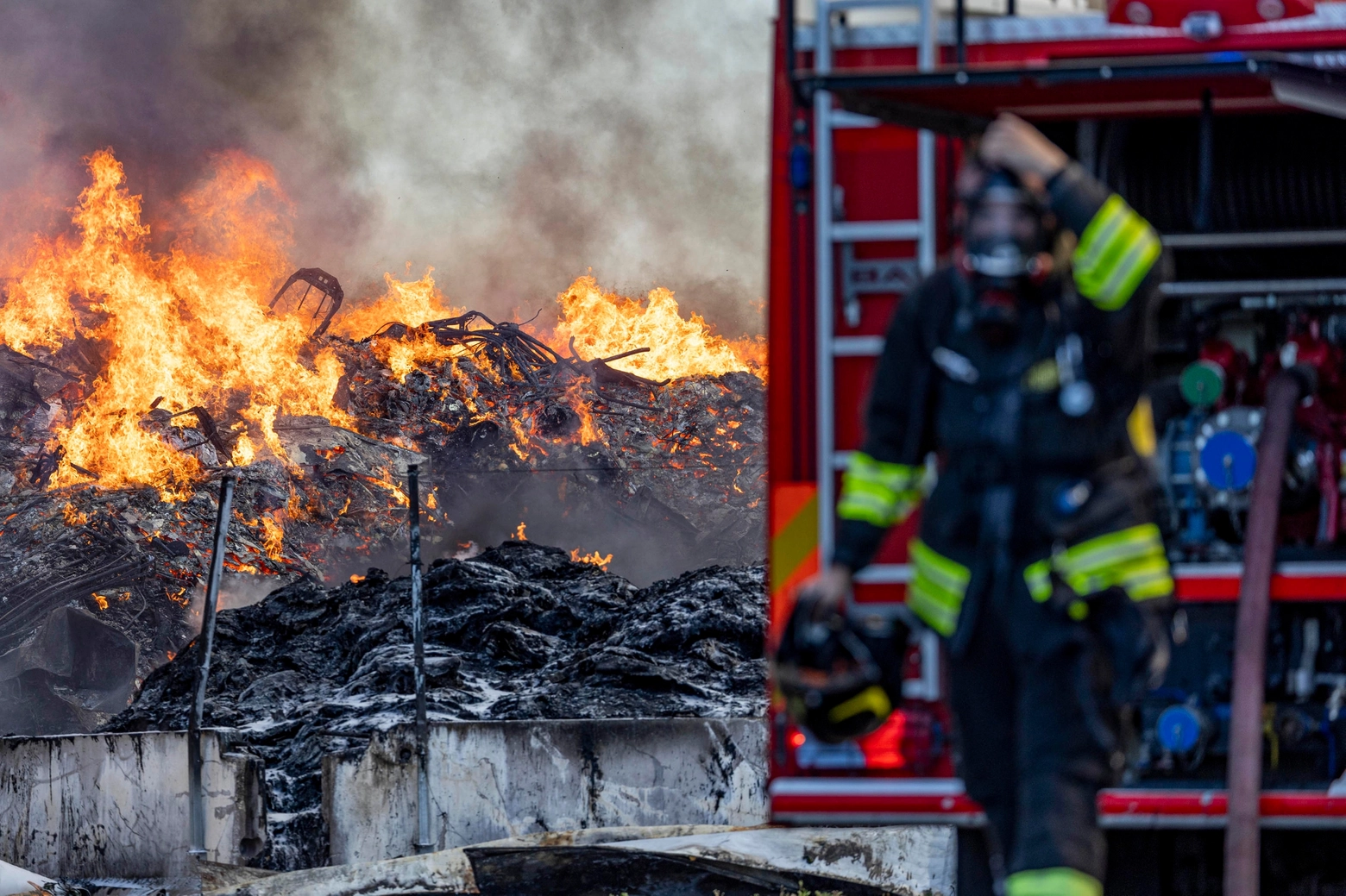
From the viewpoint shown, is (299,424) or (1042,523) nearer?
(1042,523)

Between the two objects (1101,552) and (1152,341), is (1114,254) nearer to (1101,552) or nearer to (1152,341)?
(1101,552)

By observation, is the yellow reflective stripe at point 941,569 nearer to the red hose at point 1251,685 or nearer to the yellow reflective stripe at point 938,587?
the yellow reflective stripe at point 938,587

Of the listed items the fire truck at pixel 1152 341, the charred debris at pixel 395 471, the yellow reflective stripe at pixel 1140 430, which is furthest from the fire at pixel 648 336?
the yellow reflective stripe at pixel 1140 430

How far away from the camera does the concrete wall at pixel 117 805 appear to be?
30.2 ft

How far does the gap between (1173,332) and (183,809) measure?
7425 mm

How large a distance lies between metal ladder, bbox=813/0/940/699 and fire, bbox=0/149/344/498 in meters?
21.6

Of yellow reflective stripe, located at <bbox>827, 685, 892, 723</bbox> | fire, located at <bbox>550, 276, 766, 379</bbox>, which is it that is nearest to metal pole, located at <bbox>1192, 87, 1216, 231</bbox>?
yellow reflective stripe, located at <bbox>827, 685, 892, 723</bbox>

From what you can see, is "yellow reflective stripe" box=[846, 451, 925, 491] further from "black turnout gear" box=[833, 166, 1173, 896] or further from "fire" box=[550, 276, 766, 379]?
"fire" box=[550, 276, 766, 379]

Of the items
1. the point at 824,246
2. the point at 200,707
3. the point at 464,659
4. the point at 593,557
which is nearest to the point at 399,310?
the point at 593,557

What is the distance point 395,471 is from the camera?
2556 centimetres

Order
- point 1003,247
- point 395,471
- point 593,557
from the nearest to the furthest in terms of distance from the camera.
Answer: point 1003,247 < point 593,557 < point 395,471

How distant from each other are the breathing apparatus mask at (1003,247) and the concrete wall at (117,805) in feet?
24.4

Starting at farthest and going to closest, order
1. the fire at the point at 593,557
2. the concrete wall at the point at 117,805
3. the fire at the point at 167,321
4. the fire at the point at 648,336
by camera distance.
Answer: the fire at the point at 648,336 → the fire at the point at 167,321 → the fire at the point at 593,557 → the concrete wall at the point at 117,805

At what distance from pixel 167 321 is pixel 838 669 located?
29.3m
